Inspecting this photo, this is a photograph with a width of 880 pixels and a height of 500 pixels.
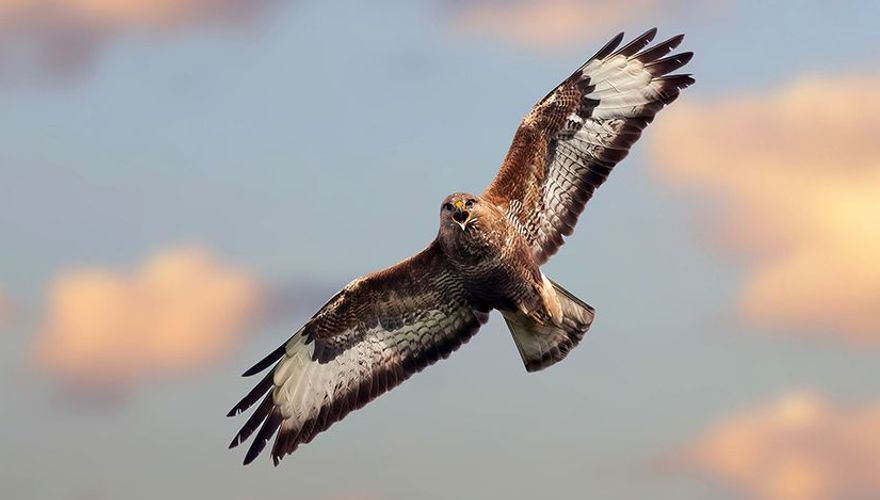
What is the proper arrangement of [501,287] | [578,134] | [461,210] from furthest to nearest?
1. [578,134]
2. [501,287]
3. [461,210]

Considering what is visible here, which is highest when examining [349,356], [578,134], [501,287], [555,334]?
[578,134]

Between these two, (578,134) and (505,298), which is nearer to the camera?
(505,298)

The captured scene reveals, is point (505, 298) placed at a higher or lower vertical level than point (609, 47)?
lower

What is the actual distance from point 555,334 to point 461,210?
7.29 feet

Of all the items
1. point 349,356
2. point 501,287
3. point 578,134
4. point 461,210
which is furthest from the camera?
point 349,356

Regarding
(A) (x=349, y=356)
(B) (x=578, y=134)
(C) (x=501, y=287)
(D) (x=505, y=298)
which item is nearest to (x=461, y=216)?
(C) (x=501, y=287)

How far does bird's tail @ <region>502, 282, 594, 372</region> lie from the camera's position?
1190 centimetres

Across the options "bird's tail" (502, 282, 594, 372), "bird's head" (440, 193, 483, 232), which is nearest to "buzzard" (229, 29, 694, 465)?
"bird's tail" (502, 282, 594, 372)

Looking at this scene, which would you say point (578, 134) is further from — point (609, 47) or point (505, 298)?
point (505, 298)

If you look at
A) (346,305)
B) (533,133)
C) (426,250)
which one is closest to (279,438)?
(346,305)

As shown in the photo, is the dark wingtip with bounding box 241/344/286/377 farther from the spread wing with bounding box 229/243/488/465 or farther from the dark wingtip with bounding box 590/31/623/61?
the dark wingtip with bounding box 590/31/623/61

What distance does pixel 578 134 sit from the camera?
Answer: 11930 millimetres

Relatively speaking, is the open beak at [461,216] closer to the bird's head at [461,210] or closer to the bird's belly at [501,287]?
the bird's head at [461,210]

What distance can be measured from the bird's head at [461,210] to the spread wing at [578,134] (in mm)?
975
